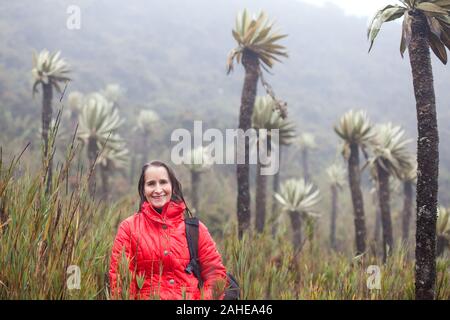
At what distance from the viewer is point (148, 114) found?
26578 mm

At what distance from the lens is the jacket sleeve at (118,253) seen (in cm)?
277

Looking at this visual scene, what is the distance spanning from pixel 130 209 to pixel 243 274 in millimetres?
3750

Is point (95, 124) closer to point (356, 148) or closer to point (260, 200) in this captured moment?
point (260, 200)

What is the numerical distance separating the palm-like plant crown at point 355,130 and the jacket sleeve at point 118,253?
29.7 ft

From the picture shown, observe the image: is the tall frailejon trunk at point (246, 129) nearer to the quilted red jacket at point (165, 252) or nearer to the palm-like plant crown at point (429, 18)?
the palm-like plant crown at point (429, 18)

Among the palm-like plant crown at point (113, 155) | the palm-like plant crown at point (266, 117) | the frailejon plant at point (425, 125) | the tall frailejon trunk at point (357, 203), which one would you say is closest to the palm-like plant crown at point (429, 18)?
the frailejon plant at point (425, 125)

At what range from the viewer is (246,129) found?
29.7 feet

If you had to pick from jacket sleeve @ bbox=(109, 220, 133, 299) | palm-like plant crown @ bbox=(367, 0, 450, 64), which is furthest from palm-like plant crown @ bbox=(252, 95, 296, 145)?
jacket sleeve @ bbox=(109, 220, 133, 299)

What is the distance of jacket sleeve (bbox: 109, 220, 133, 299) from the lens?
109 inches

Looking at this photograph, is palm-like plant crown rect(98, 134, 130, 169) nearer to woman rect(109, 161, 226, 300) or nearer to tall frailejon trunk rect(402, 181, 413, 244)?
tall frailejon trunk rect(402, 181, 413, 244)

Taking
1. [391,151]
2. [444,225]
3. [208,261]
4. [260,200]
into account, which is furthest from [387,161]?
[208,261]

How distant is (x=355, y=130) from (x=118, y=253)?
9.29m

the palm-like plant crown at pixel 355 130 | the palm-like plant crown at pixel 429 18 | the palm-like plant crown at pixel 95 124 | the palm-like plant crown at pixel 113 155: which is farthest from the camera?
the palm-like plant crown at pixel 113 155
